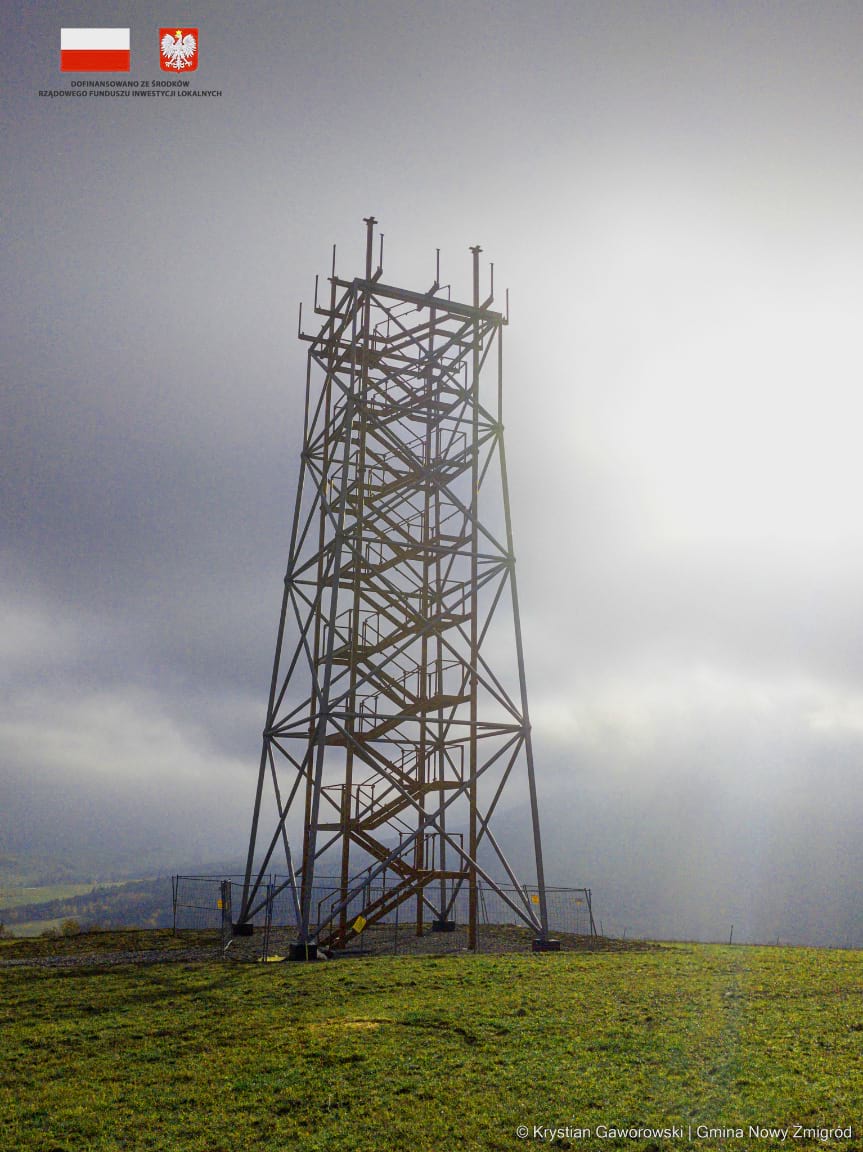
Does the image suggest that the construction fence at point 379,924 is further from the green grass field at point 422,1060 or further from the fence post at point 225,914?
the green grass field at point 422,1060

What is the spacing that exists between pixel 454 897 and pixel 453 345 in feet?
58.2

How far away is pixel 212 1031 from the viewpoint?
1317 centimetres

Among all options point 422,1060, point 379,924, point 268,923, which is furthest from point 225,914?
point 422,1060

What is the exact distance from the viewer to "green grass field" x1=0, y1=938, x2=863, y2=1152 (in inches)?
372

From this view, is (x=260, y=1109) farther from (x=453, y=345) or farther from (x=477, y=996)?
(x=453, y=345)

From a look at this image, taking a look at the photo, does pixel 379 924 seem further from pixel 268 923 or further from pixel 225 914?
pixel 268 923

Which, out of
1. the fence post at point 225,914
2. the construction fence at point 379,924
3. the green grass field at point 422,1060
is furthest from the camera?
the construction fence at point 379,924

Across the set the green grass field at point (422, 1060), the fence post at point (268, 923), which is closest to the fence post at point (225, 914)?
the fence post at point (268, 923)

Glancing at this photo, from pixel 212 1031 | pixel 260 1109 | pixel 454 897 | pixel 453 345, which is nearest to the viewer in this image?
pixel 260 1109

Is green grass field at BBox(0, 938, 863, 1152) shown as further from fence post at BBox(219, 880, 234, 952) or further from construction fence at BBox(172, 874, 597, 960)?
construction fence at BBox(172, 874, 597, 960)

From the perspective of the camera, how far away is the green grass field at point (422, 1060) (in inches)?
372

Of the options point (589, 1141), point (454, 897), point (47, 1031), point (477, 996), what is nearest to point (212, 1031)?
point (47, 1031)

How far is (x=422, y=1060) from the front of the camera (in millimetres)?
11539

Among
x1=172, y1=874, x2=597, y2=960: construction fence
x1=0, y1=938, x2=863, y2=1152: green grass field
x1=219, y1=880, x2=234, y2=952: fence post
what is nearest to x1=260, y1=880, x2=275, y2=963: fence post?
x1=172, y1=874, x2=597, y2=960: construction fence
